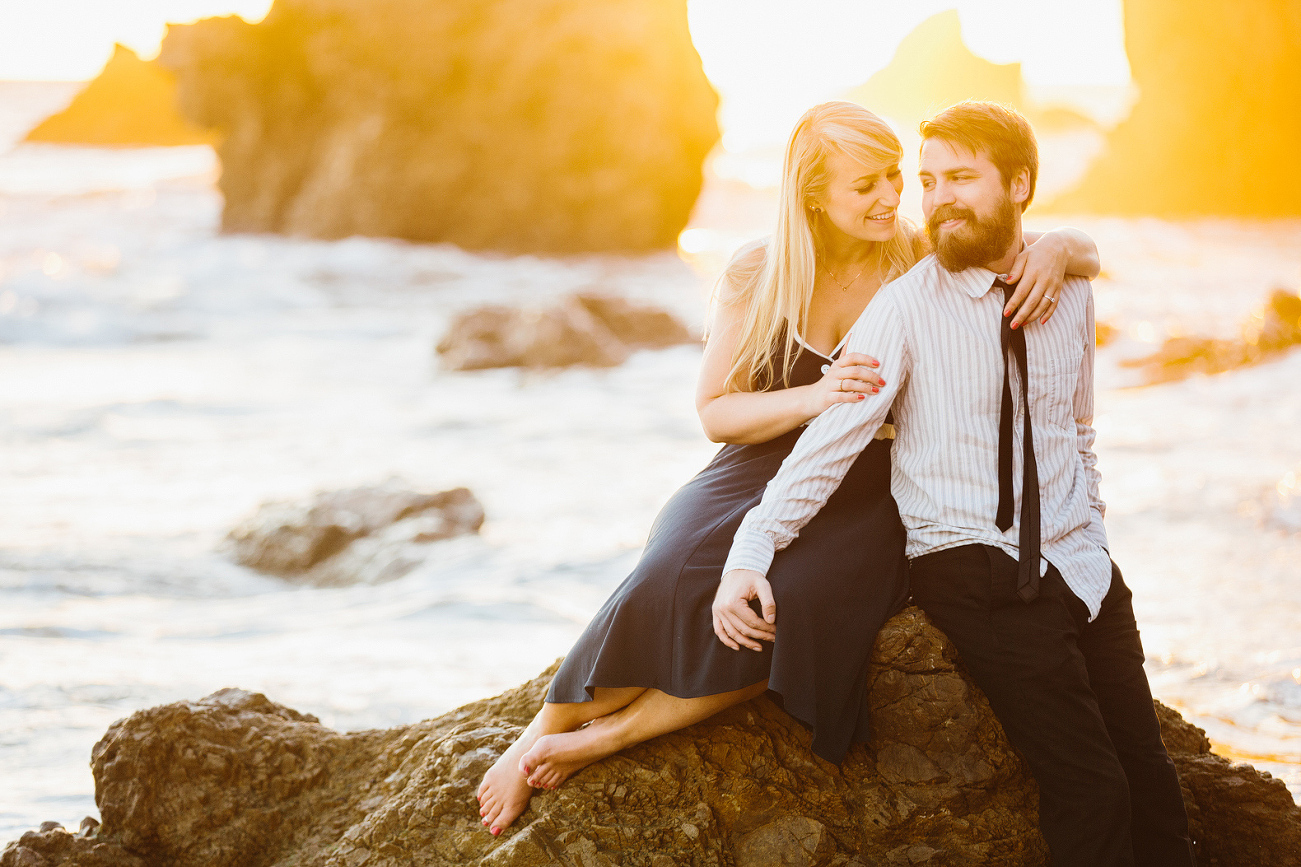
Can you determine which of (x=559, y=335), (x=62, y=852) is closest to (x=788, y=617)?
(x=62, y=852)

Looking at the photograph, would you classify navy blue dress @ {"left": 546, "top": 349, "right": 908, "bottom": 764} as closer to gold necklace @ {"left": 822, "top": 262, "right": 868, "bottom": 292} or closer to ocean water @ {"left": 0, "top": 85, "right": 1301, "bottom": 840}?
gold necklace @ {"left": 822, "top": 262, "right": 868, "bottom": 292}

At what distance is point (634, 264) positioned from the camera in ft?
83.2

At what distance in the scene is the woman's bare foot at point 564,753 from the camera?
244 centimetres

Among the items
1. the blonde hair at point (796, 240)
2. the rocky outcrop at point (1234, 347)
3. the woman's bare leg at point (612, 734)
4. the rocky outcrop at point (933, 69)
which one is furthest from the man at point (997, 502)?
the rocky outcrop at point (933, 69)

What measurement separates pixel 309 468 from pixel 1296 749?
309 inches

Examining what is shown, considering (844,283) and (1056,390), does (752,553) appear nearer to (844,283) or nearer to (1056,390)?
(1056,390)

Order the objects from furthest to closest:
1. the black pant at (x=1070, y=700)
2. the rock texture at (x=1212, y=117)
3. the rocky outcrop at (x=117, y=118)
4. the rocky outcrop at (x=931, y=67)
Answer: the rocky outcrop at (x=931, y=67) < the rocky outcrop at (x=117, y=118) < the rock texture at (x=1212, y=117) < the black pant at (x=1070, y=700)

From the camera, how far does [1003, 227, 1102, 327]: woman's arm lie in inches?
94.2

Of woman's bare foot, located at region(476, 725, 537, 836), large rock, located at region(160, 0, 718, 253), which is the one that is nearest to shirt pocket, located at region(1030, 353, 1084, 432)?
woman's bare foot, located at region(476, 725, 537, 836)

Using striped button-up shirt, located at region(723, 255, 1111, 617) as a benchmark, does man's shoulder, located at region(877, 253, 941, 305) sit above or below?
above

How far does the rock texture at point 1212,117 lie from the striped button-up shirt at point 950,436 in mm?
39391

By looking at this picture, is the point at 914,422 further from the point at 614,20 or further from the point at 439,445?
the point at 614,20

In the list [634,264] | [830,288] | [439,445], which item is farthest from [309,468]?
[634,264]

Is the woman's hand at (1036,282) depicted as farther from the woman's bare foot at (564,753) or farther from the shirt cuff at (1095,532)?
the woman's bare foot at (564,753)
